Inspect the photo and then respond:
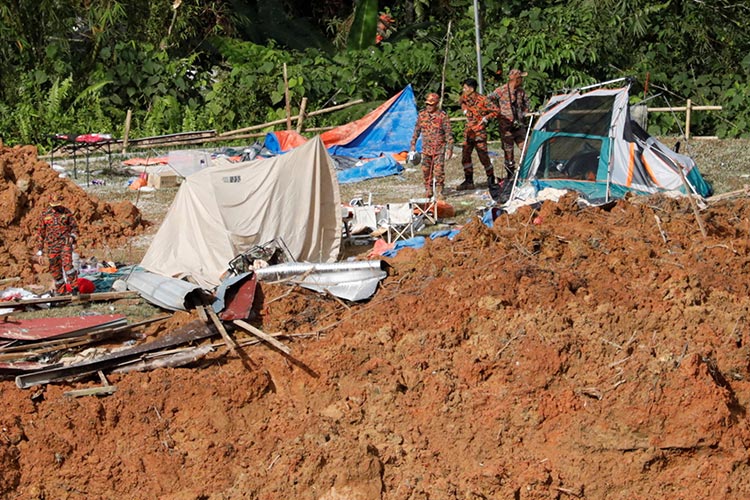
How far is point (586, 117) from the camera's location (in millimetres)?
14711

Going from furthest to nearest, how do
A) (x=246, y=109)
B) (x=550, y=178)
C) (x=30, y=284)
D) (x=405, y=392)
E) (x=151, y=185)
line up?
(x=246, y=109)
(x=151, y=185)
(x=550, y=178)
(x=30, y=284)
(x=405, y=392)

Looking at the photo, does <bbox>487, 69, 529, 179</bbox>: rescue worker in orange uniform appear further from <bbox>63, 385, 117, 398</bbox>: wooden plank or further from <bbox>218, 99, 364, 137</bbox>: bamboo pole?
<bbox>63, 385, 117, 398</bbox>: wooden plank

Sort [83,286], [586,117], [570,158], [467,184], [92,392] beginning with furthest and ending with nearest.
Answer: [467,184] → [570,158] → [586,117] → [83,286] → [92,392]

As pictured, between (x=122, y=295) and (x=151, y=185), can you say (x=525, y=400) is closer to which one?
(x=122, y=295)

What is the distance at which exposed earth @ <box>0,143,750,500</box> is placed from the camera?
29.2ft

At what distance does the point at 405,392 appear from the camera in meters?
9.68

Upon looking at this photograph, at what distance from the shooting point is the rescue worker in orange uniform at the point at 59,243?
37.4ft

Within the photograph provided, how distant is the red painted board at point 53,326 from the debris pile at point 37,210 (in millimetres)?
3205

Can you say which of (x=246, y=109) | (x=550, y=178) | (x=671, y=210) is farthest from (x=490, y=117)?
(x=246, y=109)

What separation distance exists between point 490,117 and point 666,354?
23.2ft

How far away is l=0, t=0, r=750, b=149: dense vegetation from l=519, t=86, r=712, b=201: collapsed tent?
7.44 metres

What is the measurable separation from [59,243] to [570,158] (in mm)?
7568

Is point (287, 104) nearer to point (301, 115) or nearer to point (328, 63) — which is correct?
point (301, 115)

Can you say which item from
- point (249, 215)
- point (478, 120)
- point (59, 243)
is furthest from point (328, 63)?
point (59, 243)
